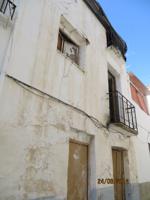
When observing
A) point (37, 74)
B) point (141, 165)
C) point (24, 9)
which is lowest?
point (141, 165)

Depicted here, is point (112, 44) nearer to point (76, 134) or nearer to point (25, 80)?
point (76, 134)

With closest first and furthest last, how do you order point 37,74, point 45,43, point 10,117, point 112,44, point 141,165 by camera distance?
point 10,117, point 37,74, point 45,43, point 141,165, point 112,44

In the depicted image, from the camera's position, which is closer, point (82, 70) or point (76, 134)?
point (76, 134)

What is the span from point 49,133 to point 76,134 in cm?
92

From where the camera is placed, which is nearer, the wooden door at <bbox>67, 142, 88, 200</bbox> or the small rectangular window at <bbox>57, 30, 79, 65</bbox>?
the wooden door at <bbox>67, 142, 88, 200</bbox>

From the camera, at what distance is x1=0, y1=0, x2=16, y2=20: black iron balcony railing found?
3033mm

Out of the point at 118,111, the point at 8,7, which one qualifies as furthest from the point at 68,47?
the point at 118,111

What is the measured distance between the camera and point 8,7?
313 cm

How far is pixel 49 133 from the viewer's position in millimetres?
2998

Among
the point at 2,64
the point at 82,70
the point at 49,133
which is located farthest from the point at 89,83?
the point at 2,64

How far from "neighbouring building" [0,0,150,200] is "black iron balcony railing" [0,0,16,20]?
0.06 ft

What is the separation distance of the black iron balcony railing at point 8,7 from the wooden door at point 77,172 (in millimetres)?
2896

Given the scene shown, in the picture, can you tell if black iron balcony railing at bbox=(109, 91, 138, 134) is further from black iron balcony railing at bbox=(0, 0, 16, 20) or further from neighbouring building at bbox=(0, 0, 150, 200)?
black iron balcony railing at bbox=(0, 0, 16, 20)
